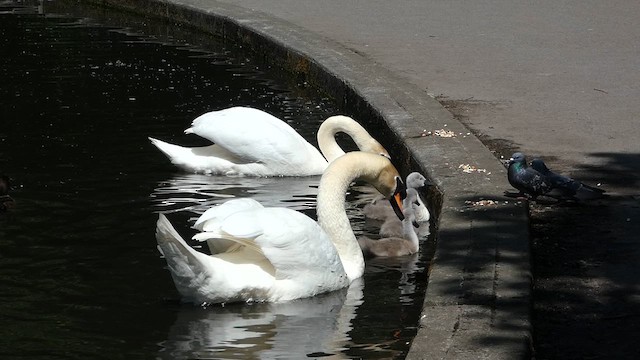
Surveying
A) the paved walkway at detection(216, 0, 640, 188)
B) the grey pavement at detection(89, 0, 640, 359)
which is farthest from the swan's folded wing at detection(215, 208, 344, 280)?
the paved walkway at detection(216, 0, 640, 188)

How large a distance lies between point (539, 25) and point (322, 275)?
729 cm

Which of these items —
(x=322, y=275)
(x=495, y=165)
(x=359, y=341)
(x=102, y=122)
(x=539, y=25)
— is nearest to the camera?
(x=359, y=341)

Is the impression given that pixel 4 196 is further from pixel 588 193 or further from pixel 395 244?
pixel 588 193

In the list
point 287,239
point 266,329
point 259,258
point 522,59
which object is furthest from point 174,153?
point 522,59

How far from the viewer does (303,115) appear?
11.1 metres

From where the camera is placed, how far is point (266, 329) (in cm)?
612

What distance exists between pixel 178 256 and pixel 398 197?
181 cm

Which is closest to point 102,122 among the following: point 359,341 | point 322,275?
point 322,275

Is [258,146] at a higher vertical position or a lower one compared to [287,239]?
lower

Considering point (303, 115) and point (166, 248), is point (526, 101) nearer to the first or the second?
point (303, 115)

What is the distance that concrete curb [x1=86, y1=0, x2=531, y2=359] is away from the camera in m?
5.20

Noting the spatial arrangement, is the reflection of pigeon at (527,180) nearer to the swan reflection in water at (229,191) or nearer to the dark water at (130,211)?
the dark water at (130,211)

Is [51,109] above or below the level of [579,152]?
below

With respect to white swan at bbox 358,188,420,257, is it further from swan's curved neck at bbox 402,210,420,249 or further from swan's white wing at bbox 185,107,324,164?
swan's white wing at bbox 185,107,324,164
